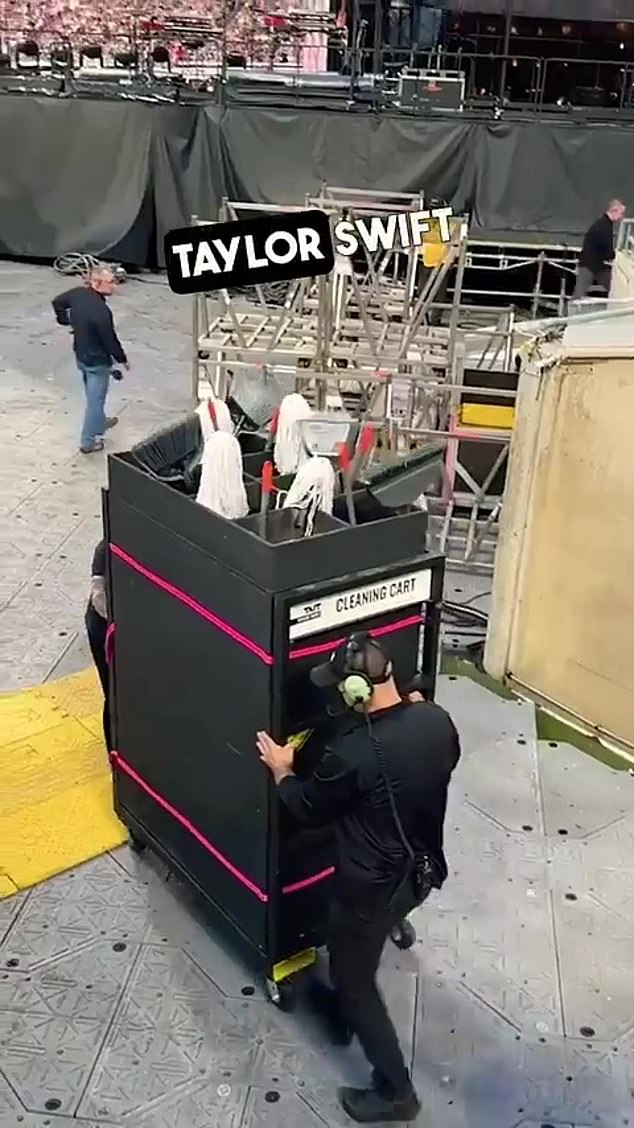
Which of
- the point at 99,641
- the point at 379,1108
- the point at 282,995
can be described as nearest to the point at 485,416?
the point at 99,641

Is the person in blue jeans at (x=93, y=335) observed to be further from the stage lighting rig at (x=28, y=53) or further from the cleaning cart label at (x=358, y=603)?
the stage lighting rig at (x=28, y=53)

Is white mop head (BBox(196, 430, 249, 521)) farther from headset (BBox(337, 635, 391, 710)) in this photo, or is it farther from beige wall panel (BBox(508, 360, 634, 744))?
beige wall panel (BBox(508, 360, 634, 744))

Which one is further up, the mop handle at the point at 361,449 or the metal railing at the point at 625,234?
the mop handle at the point at 361,449

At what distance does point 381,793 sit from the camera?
3.46m

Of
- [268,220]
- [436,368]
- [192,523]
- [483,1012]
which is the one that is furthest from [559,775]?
[436,368]

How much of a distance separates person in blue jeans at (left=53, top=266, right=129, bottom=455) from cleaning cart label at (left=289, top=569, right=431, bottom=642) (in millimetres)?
6335

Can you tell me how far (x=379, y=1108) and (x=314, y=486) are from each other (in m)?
2.17

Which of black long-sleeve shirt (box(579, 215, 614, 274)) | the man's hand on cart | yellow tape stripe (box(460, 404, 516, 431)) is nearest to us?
the man's hand on cart

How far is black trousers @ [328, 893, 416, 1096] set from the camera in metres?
3.66

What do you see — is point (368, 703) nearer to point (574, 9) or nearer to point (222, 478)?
point (222, 478)

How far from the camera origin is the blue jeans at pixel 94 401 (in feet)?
32.4

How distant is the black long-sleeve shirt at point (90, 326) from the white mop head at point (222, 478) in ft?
19.3

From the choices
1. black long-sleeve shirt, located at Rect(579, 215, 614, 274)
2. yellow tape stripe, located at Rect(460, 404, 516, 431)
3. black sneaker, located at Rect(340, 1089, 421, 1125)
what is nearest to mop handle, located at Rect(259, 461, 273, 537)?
black sneaker, located at Rect(340, 1089, 421, 1125)

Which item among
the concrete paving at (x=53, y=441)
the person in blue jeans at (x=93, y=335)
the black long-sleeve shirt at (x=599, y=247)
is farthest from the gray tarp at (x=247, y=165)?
the person in blue jeans at (x=93, y=335)
